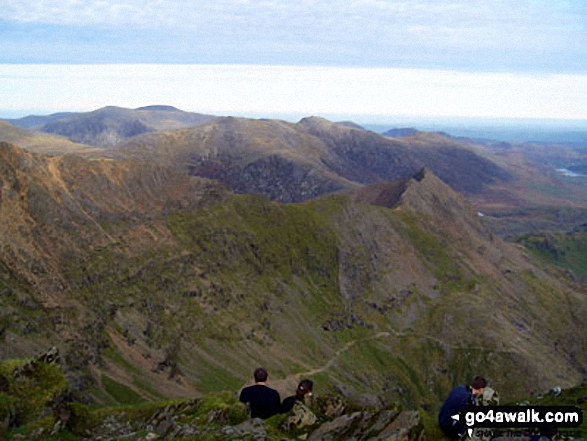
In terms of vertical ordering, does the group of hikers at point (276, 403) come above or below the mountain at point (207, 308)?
above

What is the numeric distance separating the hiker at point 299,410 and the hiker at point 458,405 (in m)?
6.91

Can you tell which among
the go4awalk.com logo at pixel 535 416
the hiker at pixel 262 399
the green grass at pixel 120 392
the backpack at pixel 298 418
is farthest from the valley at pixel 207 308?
the go4awalk.com logo at pixel 535 416

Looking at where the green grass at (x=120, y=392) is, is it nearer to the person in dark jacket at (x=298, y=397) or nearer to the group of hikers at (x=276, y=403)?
the group of hikers at (x=276, y=403)

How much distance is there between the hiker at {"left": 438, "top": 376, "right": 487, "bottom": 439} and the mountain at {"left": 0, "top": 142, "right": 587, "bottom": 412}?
92.8m

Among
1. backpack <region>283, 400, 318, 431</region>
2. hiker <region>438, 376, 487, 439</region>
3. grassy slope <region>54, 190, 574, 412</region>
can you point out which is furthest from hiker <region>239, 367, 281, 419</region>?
grassy slope <region>54, 190, 574, 412</region>

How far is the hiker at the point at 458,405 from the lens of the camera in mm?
24547

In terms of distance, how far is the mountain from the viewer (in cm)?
12344

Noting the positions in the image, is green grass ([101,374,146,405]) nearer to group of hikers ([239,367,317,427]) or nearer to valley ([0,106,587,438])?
valley ([0,106,587,438])

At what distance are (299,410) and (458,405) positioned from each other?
8.52 meters

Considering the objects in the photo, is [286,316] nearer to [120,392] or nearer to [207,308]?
[207,308]

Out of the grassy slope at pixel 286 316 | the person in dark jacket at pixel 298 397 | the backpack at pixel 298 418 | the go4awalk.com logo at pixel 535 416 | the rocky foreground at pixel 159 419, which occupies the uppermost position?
the go4awalk.com logo at pixel 535 416

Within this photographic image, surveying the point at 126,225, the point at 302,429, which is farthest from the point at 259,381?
the point at 126,225

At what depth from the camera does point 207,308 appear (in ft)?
506

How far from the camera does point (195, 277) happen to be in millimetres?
160750
